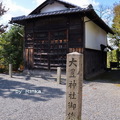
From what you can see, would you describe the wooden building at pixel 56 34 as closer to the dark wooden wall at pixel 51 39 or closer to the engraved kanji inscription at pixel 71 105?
the dark wooden wall at pixel 51 39

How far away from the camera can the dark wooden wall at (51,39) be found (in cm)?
961

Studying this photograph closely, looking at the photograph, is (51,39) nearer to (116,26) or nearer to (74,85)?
(74,85)

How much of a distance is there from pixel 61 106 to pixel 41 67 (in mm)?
6358

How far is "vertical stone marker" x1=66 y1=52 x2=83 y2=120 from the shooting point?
9.58 ft

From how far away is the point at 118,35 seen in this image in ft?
71.9

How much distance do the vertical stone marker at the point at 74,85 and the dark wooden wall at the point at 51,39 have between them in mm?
6624

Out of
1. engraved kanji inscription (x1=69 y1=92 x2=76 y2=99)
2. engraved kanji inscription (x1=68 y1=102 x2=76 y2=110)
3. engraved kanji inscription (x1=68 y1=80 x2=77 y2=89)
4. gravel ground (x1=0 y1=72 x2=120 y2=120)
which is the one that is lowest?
gravel ground (x1=0 y1=72 x2=120 y2=120)

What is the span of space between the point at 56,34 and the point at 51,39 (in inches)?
19.8

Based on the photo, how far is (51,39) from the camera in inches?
408

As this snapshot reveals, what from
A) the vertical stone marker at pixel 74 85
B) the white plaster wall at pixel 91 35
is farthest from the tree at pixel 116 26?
the vertical stone marker at pixel 74 85

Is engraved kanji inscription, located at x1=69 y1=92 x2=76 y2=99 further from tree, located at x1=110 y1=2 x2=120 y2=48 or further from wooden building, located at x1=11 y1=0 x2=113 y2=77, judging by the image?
tree, located at x1=110 y1=2 x2=120 y2=48

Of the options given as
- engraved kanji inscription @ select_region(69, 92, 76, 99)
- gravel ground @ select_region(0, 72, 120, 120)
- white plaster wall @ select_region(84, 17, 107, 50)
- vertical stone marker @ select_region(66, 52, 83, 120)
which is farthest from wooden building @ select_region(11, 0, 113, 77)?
engraved kanji inscription @ select_region(69, 92, 76, 99)

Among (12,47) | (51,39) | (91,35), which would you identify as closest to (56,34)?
(51,39)

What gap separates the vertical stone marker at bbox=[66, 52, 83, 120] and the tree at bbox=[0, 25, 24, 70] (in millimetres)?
10816
